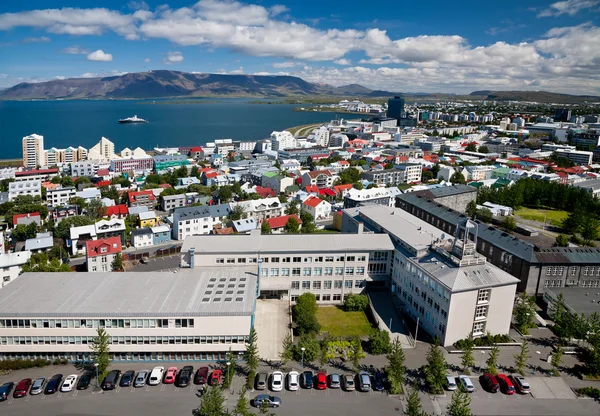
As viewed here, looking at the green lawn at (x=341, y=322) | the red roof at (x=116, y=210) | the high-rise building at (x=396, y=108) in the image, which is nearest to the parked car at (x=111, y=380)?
the green lawn at (x=341, y=322)

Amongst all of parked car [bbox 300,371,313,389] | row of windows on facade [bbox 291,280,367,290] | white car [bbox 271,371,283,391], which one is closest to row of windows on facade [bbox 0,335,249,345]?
white car [bbox 271,371,283,391]

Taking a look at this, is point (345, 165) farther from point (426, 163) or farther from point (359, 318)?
point (359, 318)

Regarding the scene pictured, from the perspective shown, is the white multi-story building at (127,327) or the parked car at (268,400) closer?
the parked car at (268,400)

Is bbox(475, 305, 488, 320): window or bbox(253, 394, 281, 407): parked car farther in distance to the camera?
bbox(475, 305, 488, 320): window

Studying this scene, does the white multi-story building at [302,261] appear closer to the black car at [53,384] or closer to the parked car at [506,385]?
the black car at [53,384]

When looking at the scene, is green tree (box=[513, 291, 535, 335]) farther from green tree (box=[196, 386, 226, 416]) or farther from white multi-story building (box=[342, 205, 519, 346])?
green tree (box=[196, 386, 226, 416])
